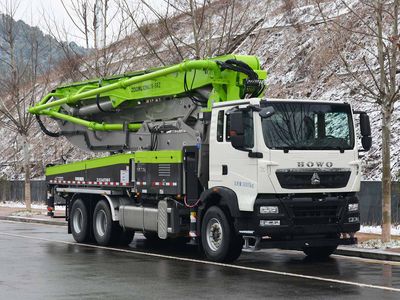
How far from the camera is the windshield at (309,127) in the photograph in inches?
531

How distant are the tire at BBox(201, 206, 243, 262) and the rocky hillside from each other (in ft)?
36.9

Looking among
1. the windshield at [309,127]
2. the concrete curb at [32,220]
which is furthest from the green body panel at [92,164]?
the concrete curb at [32,220]

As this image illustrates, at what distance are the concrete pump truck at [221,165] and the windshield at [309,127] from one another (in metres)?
0.02

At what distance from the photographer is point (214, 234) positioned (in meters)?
14.1

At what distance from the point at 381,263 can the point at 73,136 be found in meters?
9.38

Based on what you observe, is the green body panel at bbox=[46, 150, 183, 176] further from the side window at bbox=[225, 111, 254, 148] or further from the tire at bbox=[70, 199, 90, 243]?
the side window at bbox=[225, 111, 254, 148]

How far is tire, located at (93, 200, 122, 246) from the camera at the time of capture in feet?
57.1

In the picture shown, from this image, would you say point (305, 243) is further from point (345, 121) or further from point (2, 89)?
point (2, 89)

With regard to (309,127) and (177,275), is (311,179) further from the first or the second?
(177,275)

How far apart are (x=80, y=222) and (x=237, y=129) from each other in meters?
6.86

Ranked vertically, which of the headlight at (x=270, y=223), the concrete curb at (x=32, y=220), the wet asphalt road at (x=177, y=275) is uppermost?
the headlight at (x=270, y=223)

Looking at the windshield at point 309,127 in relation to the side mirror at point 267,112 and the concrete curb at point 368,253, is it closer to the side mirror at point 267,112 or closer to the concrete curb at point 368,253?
the side mirror at point 267,112

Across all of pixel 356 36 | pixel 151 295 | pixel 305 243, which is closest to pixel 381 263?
pixel 305 243

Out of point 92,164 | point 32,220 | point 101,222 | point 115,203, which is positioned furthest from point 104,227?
point 32,220
